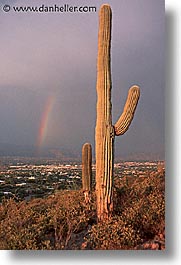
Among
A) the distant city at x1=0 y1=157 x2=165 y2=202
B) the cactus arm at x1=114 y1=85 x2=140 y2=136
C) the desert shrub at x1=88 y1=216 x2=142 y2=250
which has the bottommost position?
the desert shrub at x1=88 y1=216 x2=142 y2=250

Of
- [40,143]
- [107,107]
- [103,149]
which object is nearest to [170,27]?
[107,107]

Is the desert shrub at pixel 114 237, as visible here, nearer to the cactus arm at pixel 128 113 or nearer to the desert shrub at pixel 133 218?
the desert shrub at pixel 133 218

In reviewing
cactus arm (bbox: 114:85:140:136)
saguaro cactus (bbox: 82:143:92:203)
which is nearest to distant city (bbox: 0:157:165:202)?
saguaro cactus (bbox: 82:143:92:203)

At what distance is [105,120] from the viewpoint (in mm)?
4211

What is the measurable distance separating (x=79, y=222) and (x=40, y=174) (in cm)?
47

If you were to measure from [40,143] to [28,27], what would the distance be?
89 centimetres

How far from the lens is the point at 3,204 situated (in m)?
4.23

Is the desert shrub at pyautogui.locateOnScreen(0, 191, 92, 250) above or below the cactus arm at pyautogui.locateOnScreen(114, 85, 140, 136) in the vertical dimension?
below

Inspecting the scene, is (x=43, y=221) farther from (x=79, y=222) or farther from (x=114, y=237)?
(x=114, y=237)

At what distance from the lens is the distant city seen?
4234 mm

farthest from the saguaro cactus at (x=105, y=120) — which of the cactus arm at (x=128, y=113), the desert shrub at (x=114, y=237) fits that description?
the desert shrub at (x=114, y=237)

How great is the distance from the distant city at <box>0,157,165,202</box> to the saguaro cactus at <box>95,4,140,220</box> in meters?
0.10

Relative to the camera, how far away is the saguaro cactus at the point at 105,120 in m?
4.21

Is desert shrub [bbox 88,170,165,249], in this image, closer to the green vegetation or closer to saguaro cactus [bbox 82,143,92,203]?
the green vegetation
